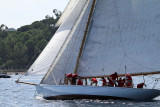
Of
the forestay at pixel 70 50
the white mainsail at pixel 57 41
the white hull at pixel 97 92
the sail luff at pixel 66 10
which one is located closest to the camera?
the white hull at pixel 97 92

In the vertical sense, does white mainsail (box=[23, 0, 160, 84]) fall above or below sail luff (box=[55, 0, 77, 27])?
below

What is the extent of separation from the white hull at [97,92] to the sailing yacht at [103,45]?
0.11 metres

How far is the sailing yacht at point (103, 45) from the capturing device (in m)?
42.3

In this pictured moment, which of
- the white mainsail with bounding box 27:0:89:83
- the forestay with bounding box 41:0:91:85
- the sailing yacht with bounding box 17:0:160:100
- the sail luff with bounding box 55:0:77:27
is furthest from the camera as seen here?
the sail luff with bounding box 55:0:77:27

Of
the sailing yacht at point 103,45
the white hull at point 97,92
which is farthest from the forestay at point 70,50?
the white hull at point 97,92

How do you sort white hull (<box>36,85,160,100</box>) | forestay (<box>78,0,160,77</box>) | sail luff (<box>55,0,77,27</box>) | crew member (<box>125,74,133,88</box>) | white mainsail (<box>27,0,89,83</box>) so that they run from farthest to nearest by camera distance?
sail luff (<box>55,0,77,27</box>)
forestay (<box>78,0,160,77</box>)
white mainsail (<box>27,0,89,83</box>)
crew member (<box>125,74,133,88</box>)
white hull (<box>36,85,160,100</box>)

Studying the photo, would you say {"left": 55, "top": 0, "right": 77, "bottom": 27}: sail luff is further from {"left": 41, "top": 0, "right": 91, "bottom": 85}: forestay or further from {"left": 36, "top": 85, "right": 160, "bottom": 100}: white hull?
{"left": 36, "top": 85, "right": 160, "bottom": 100}: white hull

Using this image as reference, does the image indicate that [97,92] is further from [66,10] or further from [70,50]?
[66,10]

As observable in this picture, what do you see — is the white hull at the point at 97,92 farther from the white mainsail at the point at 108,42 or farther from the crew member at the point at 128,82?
the white mainsail at the point at 108,42

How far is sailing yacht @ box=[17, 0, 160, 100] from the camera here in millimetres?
42281

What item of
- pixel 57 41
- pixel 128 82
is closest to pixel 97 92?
pixel 128 82

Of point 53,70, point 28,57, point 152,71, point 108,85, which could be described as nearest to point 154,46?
point 152,71

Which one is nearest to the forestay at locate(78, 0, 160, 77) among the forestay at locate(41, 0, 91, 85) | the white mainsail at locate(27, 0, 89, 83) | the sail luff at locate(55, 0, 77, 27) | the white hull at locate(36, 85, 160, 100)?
the forestay at locate(41, 0, 91, 85)

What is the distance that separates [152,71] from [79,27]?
7.26m
